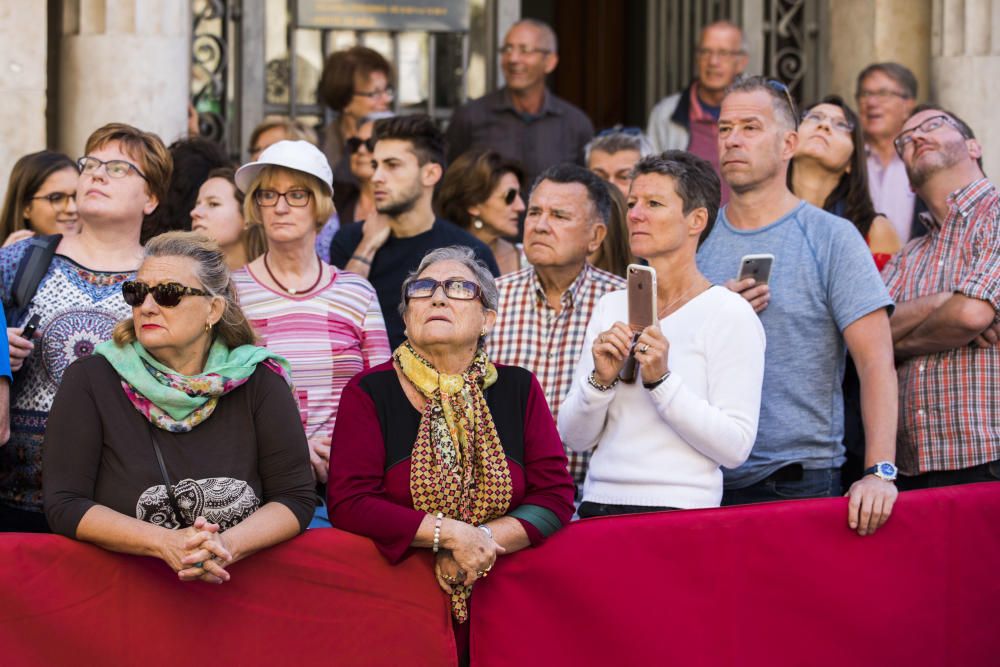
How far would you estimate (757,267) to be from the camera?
219 inches

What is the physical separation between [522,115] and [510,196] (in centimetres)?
150

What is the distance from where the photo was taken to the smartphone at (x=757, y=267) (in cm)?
554

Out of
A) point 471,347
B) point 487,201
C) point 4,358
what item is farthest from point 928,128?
point 4,358

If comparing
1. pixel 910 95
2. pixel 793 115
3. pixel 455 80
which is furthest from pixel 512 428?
pixel 455 80

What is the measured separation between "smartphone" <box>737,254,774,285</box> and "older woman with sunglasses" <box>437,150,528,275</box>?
2.21 m

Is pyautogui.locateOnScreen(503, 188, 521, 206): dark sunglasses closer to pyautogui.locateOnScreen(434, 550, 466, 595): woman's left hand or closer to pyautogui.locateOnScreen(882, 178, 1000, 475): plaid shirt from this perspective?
pyautogui.locateOnScreen(882, 178, 1000, 475): plaid shirt

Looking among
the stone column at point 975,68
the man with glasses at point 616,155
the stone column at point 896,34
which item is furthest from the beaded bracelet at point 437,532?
the stone column at point 896,34

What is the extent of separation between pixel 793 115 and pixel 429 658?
8.64ft

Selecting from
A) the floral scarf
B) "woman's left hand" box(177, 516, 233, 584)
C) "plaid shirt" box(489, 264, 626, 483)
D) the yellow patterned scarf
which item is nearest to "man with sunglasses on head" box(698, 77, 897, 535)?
"plaid shirt" box(489, 264, 626, 483)

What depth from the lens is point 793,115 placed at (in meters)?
5.97

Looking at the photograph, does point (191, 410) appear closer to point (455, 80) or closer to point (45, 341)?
point (45, 341)

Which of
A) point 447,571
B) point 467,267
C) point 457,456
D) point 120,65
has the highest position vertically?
point 120,65

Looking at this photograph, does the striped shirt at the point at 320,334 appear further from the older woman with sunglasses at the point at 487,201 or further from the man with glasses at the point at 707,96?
the man with glasses at the point at 707,96

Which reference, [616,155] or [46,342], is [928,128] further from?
[46,342]
